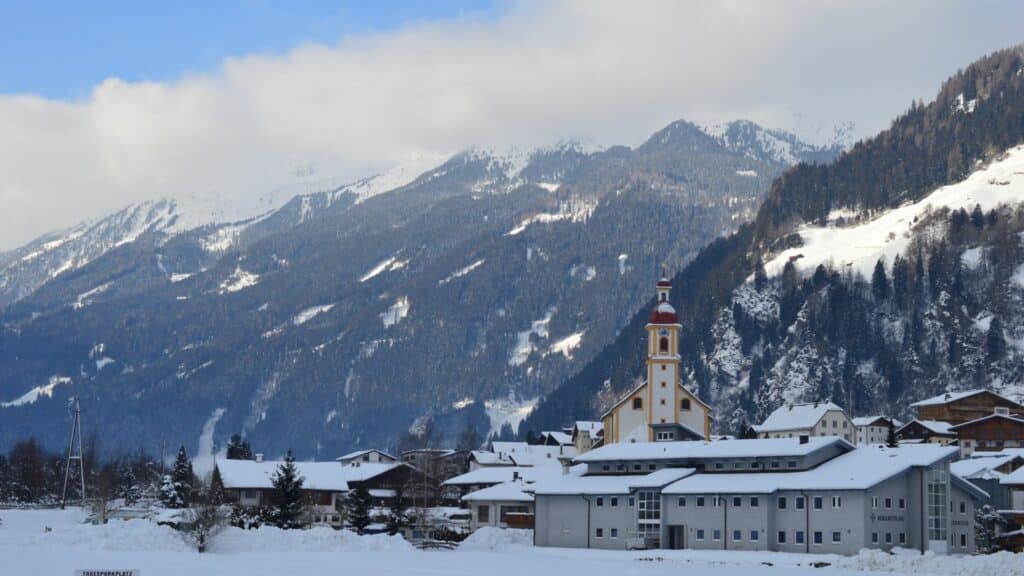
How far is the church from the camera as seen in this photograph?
6491 inches

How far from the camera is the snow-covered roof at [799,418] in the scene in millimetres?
189625

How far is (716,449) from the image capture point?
370 ft

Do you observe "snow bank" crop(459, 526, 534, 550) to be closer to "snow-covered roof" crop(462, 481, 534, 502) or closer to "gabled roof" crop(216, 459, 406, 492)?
"snow-covered roof" crop(462, 481, 534, 502)

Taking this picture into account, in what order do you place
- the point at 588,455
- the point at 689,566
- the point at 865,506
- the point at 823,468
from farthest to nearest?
the point at 588,455
the point at 823,468
the point at 865,506
the point at 689,566

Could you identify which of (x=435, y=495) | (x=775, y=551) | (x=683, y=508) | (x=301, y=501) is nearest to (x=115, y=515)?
(x=301, y=501)

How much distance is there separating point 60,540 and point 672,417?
88.7 meters

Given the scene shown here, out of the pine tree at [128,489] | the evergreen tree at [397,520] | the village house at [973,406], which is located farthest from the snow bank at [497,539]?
the village house at [973,406]

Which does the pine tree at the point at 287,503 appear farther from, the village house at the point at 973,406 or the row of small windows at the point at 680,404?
the village house at the point at 973,406

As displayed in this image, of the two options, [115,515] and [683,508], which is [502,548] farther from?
[115,515]

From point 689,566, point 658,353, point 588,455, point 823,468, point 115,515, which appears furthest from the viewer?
point 658,353

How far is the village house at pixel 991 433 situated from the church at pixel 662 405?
3371 cm

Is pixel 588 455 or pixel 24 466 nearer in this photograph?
pixel 588 455

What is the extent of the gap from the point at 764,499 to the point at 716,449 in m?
11.1

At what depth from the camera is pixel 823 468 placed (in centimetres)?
10475
